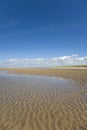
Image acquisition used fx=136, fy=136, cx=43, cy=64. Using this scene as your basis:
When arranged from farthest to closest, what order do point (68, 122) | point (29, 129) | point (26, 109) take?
point (26, 109)
point (68, 122)
point (29, 129)

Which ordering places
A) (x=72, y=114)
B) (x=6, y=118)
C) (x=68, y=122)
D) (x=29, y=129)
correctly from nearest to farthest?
(x=29, y=129) < (x=68, y=122) < (x=6, y=118) < (x=72, y=114)

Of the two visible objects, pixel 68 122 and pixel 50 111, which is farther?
pixel 50 111

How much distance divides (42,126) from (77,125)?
1.73 m

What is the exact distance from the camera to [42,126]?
21.7 ft

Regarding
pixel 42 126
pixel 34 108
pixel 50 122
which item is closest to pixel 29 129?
pixel 42 126

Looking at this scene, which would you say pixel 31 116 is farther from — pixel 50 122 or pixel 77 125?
pixel 77 125

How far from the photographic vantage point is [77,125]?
673 cm

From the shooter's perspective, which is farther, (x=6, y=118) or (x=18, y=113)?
(x=18, y=113)

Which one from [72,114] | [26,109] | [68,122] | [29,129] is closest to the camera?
[29,129]

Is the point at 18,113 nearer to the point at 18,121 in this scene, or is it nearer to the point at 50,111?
the point at 18,121

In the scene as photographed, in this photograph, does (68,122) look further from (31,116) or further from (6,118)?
(6,118)

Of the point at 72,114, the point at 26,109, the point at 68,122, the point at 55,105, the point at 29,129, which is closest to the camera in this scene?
the point at 29,129

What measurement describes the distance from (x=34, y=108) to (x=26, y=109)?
22.6 inches

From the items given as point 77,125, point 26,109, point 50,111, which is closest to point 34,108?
point 26,109
